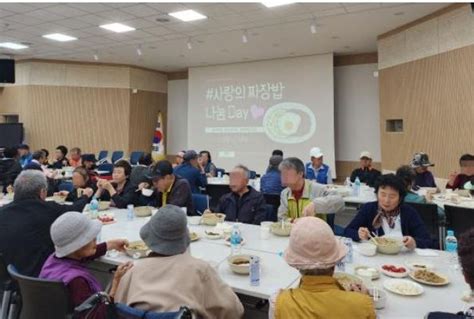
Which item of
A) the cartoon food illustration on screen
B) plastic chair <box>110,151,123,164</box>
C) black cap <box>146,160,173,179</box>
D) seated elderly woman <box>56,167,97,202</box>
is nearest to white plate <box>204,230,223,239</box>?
black cap <box>146,160,173,179</box>

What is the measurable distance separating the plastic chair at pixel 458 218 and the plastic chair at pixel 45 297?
10.2 feet

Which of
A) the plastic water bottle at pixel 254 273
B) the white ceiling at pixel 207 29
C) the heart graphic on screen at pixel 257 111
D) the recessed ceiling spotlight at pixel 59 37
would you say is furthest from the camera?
the heart graphic on screen at pixel 257 111

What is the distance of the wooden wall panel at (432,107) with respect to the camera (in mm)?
6391

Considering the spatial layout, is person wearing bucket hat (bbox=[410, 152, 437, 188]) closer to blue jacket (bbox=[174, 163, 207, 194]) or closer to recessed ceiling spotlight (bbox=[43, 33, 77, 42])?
blue jacket (bbox=[174, 163, 207, 194])

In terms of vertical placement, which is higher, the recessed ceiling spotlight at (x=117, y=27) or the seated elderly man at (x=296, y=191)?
the recessed ceiling spotlight at (x=117, y=27)

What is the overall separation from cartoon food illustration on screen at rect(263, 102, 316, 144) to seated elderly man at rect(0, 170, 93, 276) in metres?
8.24

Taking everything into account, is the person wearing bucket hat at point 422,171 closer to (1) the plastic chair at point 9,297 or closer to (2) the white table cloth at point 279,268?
(2) the white table cloth at point 279,268

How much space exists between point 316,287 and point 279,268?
0.83m

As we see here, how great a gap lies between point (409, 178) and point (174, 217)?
8.13 ft

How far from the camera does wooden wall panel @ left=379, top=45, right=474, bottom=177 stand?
21.0 ft

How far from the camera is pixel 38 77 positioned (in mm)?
11461

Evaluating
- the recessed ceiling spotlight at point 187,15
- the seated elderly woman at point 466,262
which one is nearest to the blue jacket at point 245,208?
the seated elderly woman at point 466,262

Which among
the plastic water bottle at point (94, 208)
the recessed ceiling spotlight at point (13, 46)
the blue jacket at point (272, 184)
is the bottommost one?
the plastic water bottle at point (94, 208)

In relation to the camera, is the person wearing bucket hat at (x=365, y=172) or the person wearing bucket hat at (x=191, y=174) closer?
the person wearing bucket hat at (x=191, y=174)
